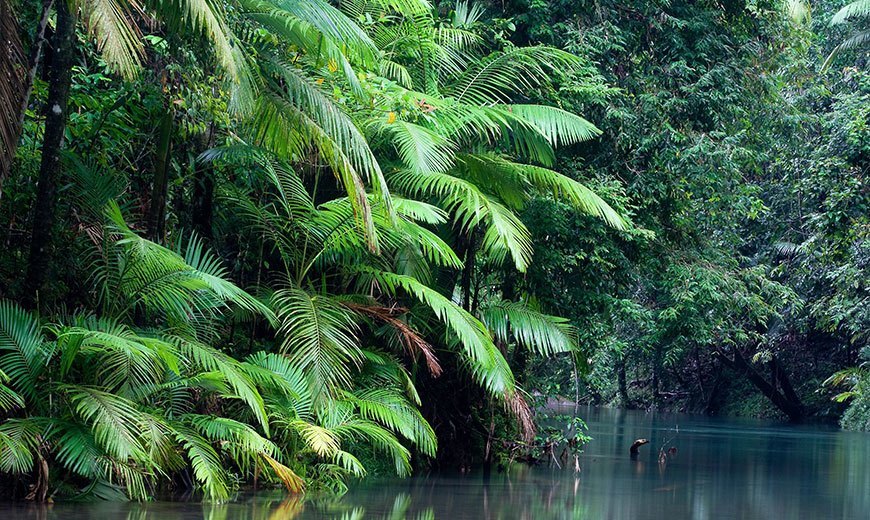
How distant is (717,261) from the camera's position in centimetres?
1510

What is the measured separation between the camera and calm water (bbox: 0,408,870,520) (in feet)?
25.4

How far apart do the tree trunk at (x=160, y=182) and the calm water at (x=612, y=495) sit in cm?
249

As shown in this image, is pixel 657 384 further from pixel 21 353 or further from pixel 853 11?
pixel 21 353

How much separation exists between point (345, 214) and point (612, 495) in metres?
3.72

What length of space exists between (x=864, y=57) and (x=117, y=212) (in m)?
19.6

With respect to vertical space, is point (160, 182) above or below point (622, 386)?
above

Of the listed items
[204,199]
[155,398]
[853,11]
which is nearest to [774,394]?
[853,11]

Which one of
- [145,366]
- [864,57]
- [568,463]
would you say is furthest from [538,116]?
[864,57]

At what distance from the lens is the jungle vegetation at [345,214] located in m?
7.84

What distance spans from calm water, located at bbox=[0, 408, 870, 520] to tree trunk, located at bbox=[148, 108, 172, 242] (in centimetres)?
249

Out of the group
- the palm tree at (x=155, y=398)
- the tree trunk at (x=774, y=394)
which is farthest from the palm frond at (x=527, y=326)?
the tree trunk at (x=774, y=394)

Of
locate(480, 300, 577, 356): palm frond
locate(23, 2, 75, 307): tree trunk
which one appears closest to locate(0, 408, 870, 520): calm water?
locate(480, 300, 577, 356): palm frond

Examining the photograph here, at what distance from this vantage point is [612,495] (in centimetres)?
1045

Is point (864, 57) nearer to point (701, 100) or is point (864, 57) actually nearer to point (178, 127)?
point (701, 100)
